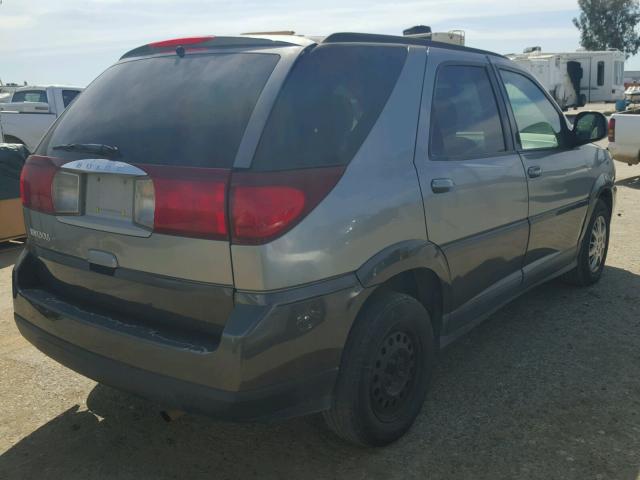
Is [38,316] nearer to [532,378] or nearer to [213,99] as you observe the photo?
[213,99]

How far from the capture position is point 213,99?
2463mm

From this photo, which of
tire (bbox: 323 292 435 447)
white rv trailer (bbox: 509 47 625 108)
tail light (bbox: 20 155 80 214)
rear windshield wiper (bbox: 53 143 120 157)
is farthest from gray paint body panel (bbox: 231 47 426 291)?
white rv trailer (bbox: 509 47 625 108)

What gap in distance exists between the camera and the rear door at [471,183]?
9.93ft

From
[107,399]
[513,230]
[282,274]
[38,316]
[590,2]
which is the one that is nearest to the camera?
[282,274]

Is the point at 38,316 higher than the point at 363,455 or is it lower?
higher

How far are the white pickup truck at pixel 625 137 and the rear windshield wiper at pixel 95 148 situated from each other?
33.0 feet

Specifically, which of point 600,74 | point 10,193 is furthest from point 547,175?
point 600,74

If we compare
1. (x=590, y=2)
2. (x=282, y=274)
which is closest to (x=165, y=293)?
(x=282, y=274)

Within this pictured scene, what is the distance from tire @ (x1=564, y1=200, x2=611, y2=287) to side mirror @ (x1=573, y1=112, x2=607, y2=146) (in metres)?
0.74

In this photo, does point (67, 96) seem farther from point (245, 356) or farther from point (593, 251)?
point (245, 356)

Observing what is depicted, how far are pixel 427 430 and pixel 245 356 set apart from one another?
1.29 meters

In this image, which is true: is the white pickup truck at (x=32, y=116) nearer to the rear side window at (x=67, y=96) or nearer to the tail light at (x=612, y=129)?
the rear side window at (x=67, y=96)

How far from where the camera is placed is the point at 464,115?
133 inches

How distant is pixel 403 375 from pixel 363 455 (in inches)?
16.2
